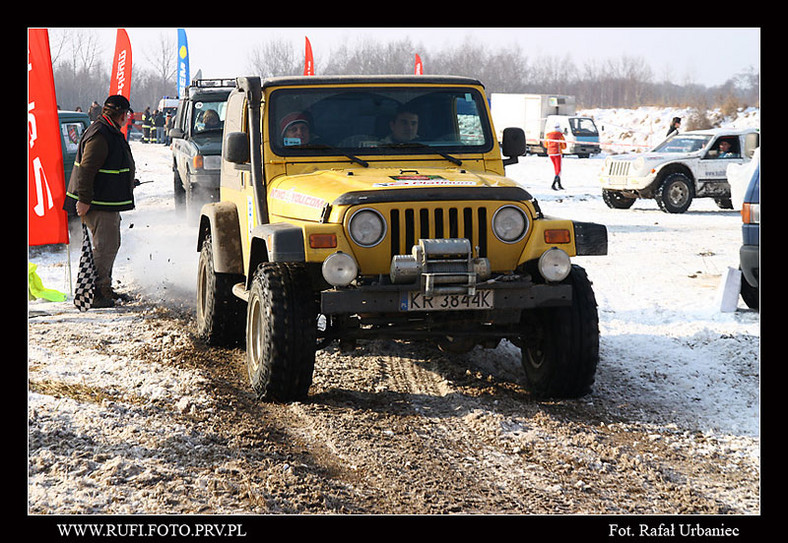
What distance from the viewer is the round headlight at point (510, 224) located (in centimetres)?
582

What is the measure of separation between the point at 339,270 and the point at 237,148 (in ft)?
5.02

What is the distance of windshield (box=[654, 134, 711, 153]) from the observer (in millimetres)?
19328

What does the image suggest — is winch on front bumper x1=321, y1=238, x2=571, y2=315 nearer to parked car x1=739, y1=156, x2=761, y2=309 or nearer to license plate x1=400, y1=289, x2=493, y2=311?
license plate x1=400, y1=289, x2=493, y2=311

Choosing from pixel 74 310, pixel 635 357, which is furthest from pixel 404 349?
pixel 74 310

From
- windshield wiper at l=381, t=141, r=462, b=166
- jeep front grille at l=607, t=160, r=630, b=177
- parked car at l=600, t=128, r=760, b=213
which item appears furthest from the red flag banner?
windshield wiper at l=381, t=141, r=462, b=166

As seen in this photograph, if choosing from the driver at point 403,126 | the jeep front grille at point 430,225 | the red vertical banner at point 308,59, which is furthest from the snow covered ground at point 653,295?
the red vertical banner at point 308,59

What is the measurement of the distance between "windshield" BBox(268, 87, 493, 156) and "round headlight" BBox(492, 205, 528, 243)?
3.74 ft

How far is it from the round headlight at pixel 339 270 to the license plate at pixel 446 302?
359 millimetres

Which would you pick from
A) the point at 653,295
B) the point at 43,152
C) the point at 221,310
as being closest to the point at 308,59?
the point at 43,152

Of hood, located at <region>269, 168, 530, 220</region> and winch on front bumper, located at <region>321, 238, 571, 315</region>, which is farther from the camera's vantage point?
hood, located at <region>269, 168, 530, 220</region>

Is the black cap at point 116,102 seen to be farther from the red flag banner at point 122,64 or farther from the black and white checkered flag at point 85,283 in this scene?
the red flag banner at point 122,64

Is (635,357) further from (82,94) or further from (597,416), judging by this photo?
(82,94)

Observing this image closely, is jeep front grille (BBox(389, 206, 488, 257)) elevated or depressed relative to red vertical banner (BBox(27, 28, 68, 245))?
depressed

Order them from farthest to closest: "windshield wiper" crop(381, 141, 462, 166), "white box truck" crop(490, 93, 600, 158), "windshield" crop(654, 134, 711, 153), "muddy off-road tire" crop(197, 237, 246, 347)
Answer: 1. "white box truck" crop(490, 93, 600, 158)
2. "windshield" crop(654, 134, 711, 153)
3. "muddy off-road tire" crop(197, 237, 246, 347)
4. "windshield wiper" crop(381, 141, 462, 166)
